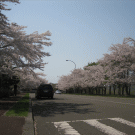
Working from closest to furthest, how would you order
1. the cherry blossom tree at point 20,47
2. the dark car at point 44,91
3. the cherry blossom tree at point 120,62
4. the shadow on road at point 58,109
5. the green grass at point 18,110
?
1. the green grass at point 18,110
2. the shadow on road at point 58,109
3. the cherry blossom tree at point 20,47
4. the dark car at point 44,91
5. the cherry blossom tree at point 120,62

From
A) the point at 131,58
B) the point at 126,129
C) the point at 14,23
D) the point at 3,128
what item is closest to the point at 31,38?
the point at 14,23

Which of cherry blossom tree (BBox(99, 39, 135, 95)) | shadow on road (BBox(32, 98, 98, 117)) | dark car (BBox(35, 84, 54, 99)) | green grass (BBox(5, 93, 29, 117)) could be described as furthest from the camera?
cherry blossom tree (BBox(99, 39, 135, 95))

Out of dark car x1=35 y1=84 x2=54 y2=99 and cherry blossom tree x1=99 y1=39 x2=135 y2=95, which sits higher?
cherry blossom tree x1=99 y1=39 x2=135 y2=95

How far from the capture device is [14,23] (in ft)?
49.7

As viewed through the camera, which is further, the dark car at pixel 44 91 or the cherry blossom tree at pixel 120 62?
the cherry blossom tree at pixel 120 62

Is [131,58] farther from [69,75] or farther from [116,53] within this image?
[69,75]

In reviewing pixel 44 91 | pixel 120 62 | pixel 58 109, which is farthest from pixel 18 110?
pixel 120 62

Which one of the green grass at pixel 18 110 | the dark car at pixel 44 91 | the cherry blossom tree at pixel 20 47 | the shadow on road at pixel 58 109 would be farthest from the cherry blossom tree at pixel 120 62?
the green grass at pixel 18 110

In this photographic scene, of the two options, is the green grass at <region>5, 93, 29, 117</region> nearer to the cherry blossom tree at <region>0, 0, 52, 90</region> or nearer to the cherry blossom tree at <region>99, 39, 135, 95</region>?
the cherry blossom tree at <region>0, 0, 52, 90</region>

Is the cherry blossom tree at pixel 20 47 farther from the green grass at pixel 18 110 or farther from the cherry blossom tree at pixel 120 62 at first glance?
the cherry blossom tree at pixel 120 62

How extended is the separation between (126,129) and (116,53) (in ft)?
102

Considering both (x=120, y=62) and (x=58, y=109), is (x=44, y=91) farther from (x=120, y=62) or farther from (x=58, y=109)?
(x=120, y=62)

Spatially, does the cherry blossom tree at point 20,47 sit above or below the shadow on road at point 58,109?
above

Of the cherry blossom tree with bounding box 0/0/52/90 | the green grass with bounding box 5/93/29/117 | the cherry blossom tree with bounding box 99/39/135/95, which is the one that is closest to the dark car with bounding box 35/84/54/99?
the cherry blossom tree with bounding box 0/0/52/90
